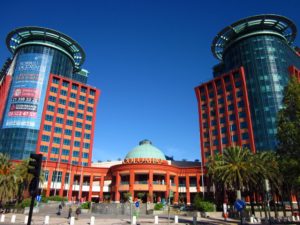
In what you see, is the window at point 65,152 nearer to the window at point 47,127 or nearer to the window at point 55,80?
the window at point 47,127

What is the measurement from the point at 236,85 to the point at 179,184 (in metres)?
39.5

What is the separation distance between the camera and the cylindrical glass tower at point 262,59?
8300cm

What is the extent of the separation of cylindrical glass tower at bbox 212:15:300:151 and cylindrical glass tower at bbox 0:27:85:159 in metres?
61.9

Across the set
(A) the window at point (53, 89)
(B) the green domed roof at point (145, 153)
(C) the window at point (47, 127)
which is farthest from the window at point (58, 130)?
(B) the green domed roof at point (145, 153)

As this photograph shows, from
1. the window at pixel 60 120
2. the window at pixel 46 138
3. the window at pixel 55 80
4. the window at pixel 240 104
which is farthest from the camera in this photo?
the window at pixel 55 80

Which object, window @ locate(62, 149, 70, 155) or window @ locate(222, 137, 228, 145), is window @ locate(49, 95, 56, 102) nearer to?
window @ locate(62, 149, 70, 155)

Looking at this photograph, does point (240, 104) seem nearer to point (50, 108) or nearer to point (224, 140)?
point (224, 140)

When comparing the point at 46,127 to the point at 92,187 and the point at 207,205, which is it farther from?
the point at 207,205

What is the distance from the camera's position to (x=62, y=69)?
108000 millimetres

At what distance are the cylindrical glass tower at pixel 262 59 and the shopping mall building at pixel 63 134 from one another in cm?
2495

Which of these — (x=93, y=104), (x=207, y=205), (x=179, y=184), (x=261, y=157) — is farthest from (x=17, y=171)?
(x=93, y=104)

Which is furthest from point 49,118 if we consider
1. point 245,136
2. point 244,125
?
point 245,136

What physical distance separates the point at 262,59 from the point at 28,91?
8099 centimetres

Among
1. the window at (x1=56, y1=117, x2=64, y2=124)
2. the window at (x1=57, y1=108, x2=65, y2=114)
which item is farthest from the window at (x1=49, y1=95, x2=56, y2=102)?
the window at (x1=56, y1=117, x2=64, y2=124)
